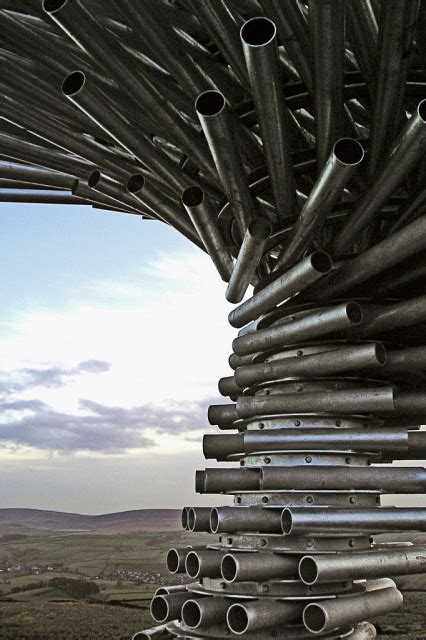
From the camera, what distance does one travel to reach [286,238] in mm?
6062

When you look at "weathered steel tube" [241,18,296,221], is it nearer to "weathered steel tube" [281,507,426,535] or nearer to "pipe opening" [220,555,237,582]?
"weathered steel tube" [281,507,426,535]

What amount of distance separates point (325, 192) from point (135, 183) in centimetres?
188

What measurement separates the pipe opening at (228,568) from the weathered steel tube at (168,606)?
79cm

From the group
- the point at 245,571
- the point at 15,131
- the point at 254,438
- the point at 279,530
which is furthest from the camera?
the point at 15,131

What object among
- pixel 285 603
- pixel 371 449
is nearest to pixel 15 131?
pixel 371 449

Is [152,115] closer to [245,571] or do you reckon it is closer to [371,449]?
[371,449]

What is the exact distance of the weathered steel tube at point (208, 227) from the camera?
557 cm

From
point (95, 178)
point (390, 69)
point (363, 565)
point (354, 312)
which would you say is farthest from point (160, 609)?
point (390, 69)

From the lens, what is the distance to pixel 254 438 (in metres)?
5.76

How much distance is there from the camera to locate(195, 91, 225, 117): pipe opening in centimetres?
461

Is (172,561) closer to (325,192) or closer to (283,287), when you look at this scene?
(283,287)

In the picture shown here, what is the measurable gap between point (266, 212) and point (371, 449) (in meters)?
2.49

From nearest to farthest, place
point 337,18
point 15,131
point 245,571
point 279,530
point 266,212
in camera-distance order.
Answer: point 337,18
point 245,571
point 279,530
point 266,212
point 15,131

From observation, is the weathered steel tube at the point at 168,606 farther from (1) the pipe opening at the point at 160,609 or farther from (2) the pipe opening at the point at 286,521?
(2) the pipe opening at the point at 286,521
